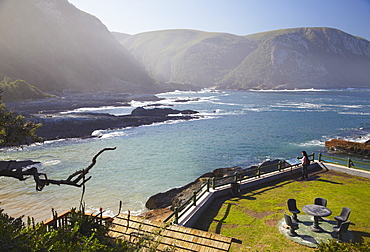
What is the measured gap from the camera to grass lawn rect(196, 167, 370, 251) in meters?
8.91

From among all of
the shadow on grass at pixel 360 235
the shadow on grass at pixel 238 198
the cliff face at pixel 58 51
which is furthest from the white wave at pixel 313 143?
the cliff face at pixel 58 51

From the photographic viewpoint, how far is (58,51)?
5335 inches

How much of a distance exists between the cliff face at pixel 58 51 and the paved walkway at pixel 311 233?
115202 mm

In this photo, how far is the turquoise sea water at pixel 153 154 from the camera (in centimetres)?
1830

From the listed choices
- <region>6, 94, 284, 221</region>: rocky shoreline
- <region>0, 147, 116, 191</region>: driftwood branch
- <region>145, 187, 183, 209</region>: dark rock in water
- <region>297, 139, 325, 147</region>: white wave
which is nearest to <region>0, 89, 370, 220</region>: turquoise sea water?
<region>297, 139, 325, 147</region>: white wave

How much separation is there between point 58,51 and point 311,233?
151m

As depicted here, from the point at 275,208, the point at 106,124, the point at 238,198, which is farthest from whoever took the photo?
the point at 106,124

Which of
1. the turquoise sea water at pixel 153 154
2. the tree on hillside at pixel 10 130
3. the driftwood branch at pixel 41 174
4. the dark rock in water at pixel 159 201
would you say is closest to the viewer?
the driftwood branch at pixel 41 174

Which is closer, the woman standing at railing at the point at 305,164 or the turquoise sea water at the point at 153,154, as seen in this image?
the woman standing at railing at the point at 305,164

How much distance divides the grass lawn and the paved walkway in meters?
0.21

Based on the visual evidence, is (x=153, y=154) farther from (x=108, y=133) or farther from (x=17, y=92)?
(x=17, y=92)

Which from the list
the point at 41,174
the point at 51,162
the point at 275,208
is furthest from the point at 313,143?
the point at 41,174

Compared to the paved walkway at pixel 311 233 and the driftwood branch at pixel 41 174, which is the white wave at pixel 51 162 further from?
the paved walkway at pixel 311 233

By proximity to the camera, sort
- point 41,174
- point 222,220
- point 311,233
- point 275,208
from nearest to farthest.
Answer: point 41,174 → point 311,233 → point 222,220 → point 275,208
